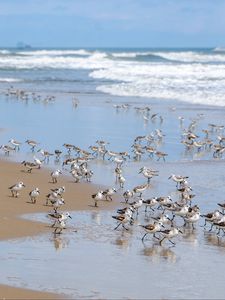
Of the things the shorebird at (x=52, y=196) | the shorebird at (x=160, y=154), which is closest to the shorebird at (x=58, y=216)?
the shorebird at (x=52, y=196)

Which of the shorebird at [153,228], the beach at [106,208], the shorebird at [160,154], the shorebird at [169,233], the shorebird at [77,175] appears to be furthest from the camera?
the shorebird at [160,154]

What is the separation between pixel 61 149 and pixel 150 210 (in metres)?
6.22

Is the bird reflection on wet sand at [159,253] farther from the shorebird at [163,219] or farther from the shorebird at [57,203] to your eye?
the shorebird at [57,203]

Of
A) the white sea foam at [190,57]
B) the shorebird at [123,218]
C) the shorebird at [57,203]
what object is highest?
the white sea foam at [190,57]

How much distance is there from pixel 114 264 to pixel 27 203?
4.00 metres

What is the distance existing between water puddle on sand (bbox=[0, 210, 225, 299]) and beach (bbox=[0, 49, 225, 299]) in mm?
12

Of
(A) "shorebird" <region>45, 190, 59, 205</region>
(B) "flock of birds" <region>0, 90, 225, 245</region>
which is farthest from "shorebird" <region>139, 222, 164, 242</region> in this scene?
(A) "shorebird" <region>45, 190, 59, 205</region>

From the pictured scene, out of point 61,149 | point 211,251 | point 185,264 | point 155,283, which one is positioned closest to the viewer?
point 155,283

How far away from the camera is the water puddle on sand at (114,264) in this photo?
8406 mm

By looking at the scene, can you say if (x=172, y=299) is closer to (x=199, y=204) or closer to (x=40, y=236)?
(x=40, y=236)

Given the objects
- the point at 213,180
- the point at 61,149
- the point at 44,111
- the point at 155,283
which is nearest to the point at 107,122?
the point at 44,111

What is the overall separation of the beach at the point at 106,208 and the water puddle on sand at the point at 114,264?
0.01 metres

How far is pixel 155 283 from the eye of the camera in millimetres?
8664

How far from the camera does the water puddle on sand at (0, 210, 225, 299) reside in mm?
8406
